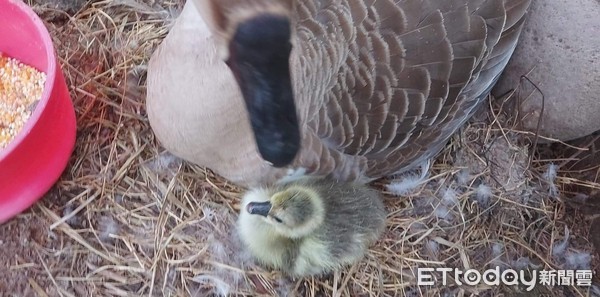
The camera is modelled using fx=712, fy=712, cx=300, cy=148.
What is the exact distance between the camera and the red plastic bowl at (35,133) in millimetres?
1570

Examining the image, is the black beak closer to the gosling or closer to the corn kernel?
the gosling

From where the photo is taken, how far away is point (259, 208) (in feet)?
5.14

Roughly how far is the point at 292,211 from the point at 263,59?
0.48m

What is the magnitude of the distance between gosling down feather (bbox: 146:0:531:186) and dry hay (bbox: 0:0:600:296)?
0.52ft

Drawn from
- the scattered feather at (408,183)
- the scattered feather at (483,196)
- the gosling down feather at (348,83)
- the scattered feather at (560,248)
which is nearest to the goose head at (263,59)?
the gosling down feather at (348,83)

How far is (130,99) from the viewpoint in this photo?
75.7 inches

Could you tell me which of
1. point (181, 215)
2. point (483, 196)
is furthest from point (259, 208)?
point (483, 196)

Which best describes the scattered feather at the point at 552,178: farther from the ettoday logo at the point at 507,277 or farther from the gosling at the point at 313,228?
the gosling at the point at 313,228

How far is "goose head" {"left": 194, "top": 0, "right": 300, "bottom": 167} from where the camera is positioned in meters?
1.17

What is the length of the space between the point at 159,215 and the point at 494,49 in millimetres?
938

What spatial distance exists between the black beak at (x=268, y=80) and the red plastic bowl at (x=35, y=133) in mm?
571

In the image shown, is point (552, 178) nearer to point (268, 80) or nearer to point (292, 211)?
→ point (292, 211)

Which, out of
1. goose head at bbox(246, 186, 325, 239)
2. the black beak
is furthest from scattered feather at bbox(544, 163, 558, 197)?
the black beak

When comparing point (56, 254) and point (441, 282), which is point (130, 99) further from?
point (441, 282)
